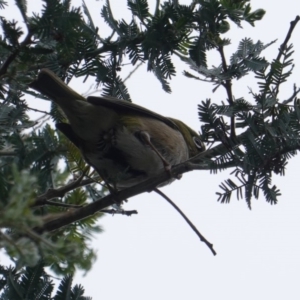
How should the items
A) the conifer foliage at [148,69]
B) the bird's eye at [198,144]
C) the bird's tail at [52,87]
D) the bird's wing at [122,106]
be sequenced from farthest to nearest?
the bird's eye at [198,144], the bird's wing at [122,106], the bird's tail at [52,87], the conifer foliage at [148,69]

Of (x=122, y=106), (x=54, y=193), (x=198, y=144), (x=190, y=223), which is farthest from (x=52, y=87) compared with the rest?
(x=198, y=144)

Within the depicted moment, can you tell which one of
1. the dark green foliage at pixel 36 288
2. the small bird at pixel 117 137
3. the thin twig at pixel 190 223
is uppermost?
the small bird at pixel 117 137

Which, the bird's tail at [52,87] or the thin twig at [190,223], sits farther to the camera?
the bird's tail at [52,87]

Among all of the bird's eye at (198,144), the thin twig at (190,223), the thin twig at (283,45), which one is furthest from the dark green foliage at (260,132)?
the bird's eye at (198,144)

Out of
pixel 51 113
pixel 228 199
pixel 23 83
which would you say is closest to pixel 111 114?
pixel 51 113

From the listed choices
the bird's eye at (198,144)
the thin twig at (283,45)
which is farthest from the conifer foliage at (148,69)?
the bird's eye at (198,144)

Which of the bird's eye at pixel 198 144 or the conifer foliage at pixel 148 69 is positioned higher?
the bird's eye at pixel 198 144

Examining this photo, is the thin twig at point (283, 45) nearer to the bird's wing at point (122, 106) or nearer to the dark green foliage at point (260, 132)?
the dark green foliage at point (260, 132)

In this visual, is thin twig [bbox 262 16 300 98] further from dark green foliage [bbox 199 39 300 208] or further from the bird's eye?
the bird's eye

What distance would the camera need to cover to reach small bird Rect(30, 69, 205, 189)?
14.8 feet

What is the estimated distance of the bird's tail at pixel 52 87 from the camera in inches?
147

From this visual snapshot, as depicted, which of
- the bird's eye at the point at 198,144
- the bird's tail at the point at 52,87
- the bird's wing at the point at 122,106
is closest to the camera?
the bird's tail at the point at 52,87

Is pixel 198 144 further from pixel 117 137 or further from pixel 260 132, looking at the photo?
pixel 260 132

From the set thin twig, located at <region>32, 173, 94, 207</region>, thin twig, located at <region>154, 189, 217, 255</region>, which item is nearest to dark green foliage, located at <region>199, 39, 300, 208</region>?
thin twig, located at <region>154, 189, 217, 255</region>
